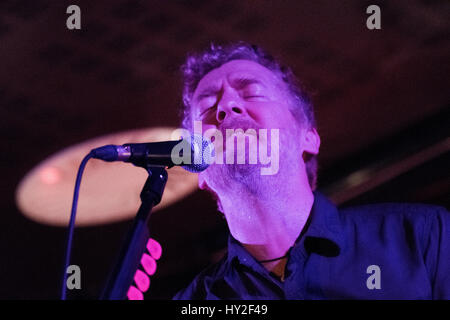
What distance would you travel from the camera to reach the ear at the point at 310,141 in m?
1.88

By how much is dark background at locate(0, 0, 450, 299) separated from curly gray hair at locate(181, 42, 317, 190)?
152 millimetres

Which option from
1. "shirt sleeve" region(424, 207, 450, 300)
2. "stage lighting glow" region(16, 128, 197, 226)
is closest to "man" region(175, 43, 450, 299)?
Answer: "shirt sleeve" region(424, 207, 450, 300)

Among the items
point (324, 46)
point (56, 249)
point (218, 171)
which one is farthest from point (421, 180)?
point (56, 249)

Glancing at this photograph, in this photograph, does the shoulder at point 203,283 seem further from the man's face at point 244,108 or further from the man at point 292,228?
the man's face at point 244,108

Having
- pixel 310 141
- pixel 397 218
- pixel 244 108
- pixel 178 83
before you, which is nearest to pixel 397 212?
pixel 397 218

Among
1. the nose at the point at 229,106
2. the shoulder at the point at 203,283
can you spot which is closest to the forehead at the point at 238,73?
the nose at the point at 229,106

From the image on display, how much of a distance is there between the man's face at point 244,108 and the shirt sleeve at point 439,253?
487 mm

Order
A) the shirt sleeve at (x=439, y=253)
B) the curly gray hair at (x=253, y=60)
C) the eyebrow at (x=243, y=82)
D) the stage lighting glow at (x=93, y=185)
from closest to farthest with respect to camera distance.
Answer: the shirt sleeve at (x=439, y=253), the eyebrow at (x=243, y=82), the curly gray hair at (x=253, y=60), the stage lighting glow at (x=93, y=185)

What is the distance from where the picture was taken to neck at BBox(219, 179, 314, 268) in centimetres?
160

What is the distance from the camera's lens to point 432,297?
1.34 m

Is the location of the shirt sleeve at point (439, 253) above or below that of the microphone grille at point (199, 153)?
below

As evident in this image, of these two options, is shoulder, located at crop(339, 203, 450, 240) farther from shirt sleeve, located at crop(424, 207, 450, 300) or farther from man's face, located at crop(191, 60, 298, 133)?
man's face, located at crop(191, 60, 298, 133)

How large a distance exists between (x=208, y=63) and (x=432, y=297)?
125 cm

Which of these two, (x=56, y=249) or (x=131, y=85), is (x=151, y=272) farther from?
(x=56, y=249)
